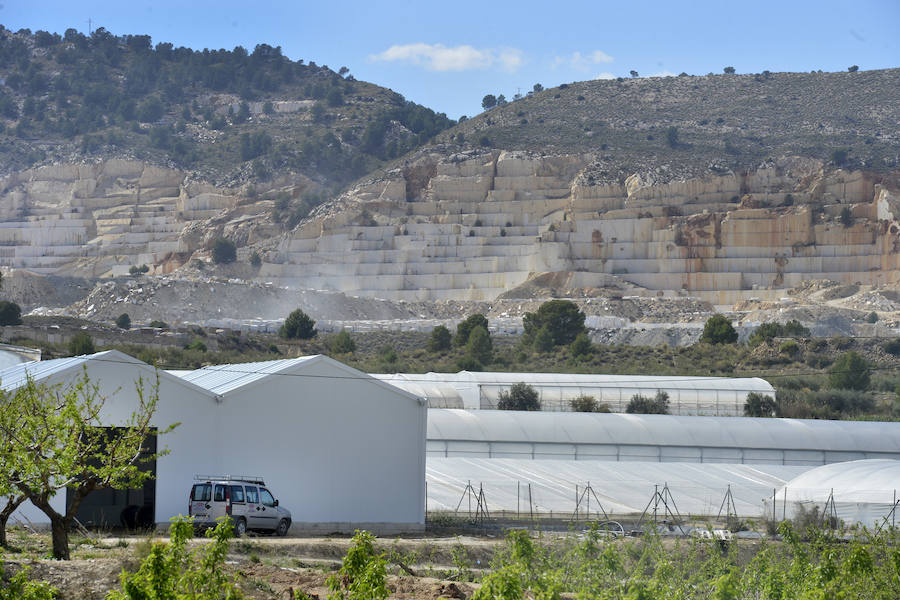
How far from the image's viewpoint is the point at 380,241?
108125 mm

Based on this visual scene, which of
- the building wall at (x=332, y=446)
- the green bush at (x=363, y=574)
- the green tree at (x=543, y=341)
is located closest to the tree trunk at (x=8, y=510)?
the green bush at (x=363, y=574)

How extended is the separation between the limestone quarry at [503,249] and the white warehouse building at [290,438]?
5613 centimetres

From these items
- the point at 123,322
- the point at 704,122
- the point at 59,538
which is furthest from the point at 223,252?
the point at 59,538

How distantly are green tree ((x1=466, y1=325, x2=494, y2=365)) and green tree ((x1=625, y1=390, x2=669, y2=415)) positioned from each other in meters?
24.3

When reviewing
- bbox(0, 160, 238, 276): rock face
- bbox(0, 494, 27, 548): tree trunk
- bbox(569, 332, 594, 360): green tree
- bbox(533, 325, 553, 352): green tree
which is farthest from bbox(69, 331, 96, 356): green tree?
bbox(0, 160, 238, 276): rock face

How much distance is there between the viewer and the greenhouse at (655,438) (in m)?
34.2

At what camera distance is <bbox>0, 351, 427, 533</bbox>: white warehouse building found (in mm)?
23469

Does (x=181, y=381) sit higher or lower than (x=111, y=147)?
lower

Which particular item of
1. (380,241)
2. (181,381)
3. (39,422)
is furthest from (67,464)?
(380,241)

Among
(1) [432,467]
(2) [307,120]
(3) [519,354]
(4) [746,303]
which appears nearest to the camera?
(1) [432,467]

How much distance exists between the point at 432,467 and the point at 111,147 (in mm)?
114229

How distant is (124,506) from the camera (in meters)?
24.9

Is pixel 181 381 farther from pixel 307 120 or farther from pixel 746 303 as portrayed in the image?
pixel 307 120

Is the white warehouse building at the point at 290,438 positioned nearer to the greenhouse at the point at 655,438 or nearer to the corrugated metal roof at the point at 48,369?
the corrugated metal roof at the point at 48,369
